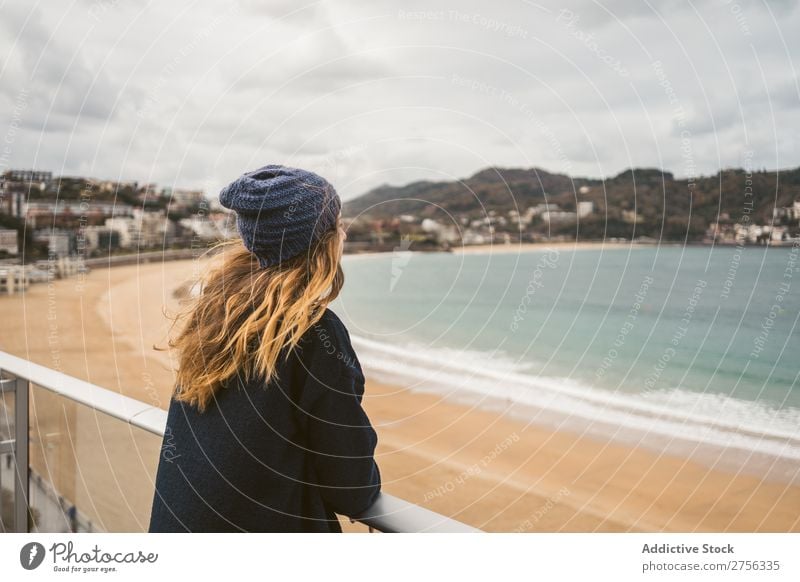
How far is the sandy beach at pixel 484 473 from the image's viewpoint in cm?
155

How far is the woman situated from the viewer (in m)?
0.90

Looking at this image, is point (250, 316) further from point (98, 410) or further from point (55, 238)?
point (55, 238)

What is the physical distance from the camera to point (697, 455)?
5738 millimetres

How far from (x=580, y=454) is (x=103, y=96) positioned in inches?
204

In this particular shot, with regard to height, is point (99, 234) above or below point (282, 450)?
above

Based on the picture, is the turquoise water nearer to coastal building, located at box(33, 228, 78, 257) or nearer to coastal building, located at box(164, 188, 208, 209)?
coastal building, located at box(164, 188, 208, 209)

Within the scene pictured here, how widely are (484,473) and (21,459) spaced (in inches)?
153

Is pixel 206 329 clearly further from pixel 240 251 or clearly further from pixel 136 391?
pixel 136 391

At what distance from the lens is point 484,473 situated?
4988mm

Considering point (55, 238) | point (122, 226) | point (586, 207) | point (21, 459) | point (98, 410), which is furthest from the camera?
point (586, 207)

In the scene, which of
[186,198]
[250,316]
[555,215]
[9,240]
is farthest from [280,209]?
[555,215]

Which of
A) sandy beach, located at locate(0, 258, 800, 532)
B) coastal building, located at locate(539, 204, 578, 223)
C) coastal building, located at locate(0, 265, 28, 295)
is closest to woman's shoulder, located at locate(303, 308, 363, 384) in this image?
sandy beach, located at locate(0, 258, 800, 532)

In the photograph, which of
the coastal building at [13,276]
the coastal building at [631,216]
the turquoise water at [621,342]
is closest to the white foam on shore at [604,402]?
the turquoise water at [621,342]
